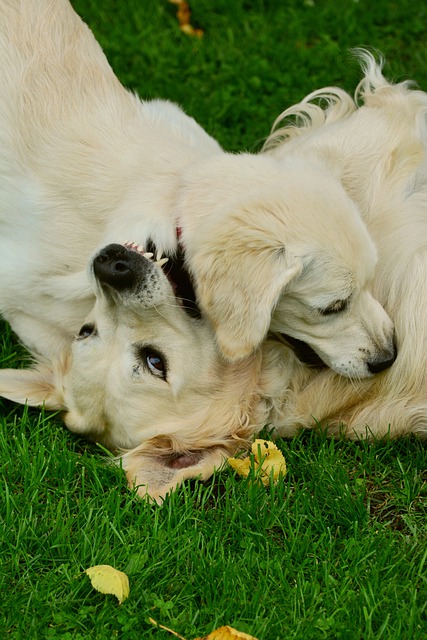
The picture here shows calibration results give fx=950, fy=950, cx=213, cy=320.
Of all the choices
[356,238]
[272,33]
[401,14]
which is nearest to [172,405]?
[356,238]

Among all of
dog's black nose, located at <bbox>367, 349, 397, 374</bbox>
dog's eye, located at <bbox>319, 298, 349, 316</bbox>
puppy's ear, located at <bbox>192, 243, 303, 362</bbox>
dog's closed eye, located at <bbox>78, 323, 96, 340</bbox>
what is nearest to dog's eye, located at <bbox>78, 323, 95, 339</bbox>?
dog's closed eye, located at <bbox>78, 323, 96, 340</bbox>

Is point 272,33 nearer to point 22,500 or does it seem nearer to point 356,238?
point 356,238

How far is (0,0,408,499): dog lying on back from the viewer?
11.6ft

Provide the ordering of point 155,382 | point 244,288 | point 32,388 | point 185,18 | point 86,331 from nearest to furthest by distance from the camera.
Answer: point 244,288 < point 155,382 < point 86,331 < point 32,388 < point 185,18

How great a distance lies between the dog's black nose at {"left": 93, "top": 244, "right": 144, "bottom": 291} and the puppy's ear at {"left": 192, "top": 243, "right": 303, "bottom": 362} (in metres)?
0.28

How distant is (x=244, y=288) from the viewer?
342 centimetres

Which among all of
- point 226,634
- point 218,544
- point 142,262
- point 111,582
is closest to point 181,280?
point 142,262

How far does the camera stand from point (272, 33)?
6098mm

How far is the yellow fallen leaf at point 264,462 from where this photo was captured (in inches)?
144

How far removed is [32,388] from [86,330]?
1.21 feet

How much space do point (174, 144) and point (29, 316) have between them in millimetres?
1040

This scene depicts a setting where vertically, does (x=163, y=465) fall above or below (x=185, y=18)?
below

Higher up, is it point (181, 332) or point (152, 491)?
point (181, 332)

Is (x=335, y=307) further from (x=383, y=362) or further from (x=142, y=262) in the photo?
(x=142, y=262)
